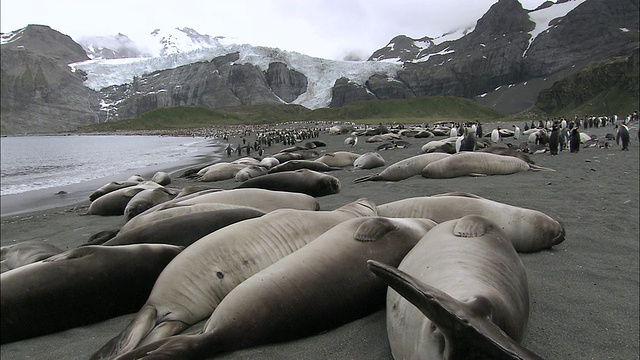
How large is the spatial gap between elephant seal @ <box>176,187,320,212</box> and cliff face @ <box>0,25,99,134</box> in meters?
184

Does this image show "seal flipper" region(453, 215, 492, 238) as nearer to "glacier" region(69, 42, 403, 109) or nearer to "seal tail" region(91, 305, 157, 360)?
"seal tail" region(91, 305, 157, 360)

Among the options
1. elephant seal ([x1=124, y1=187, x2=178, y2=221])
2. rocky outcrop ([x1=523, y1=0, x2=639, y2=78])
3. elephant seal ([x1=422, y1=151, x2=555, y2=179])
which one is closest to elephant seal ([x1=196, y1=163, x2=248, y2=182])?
elephant seal ([x1=124, y1=187, x2=178, y2=221])

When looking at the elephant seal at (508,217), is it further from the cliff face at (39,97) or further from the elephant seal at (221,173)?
the cliff face at (39,97)

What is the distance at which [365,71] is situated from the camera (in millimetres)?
143250

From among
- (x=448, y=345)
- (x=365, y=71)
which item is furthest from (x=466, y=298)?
(x=365, y=71)

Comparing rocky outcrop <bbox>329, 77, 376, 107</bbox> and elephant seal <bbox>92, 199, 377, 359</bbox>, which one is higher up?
rocky outcrop <bbox>329, 77, 376, 107</bbox>

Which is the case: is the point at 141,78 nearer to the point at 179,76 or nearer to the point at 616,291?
the point at 179,76

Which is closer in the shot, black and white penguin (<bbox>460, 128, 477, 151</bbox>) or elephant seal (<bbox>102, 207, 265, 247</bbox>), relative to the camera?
elephant seal (<bbox>102, 207, 265, 247</bbox>)

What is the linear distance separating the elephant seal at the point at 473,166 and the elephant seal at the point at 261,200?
14.9 feet

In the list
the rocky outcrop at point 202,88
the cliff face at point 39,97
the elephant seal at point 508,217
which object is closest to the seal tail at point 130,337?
the elephant seal at point 508,217

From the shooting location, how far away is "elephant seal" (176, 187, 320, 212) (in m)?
6.25

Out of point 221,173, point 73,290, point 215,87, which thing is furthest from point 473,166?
point 215,87

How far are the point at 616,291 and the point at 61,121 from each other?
201863 mm

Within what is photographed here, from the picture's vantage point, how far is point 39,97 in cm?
17912
